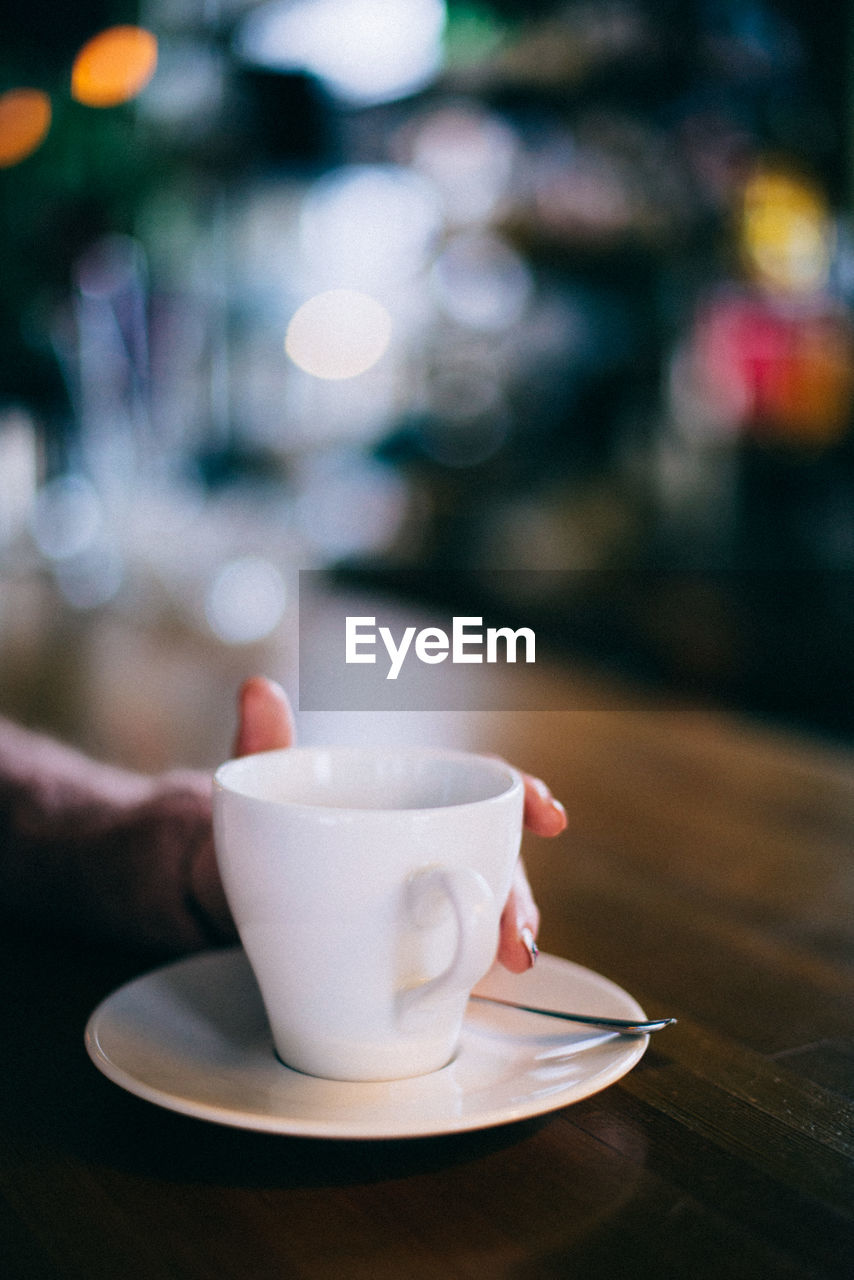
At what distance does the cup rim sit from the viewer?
30 cm

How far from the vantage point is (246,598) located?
6.27 ft

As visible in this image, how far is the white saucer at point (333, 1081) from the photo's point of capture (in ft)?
0.91

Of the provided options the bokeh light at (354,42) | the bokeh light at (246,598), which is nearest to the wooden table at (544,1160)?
the bokeh light at (246,598)

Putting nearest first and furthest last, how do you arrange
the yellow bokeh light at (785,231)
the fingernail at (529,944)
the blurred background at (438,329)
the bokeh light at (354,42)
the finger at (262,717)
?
1. the fingernail at (529,944)
2. the finger at (262,717)
3. the blurred background at (438,329)
4. the yellow bokeh light at (785,231)
5. the bokeh light at (354,42)

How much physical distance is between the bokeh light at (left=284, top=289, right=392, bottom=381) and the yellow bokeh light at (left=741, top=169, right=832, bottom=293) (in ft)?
4.51

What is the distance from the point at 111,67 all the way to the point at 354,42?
123cm

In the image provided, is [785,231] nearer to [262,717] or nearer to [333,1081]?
[262,717]

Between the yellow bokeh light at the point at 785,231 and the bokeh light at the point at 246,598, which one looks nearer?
the bokeh light at the point at 246,598

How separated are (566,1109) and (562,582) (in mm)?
2516

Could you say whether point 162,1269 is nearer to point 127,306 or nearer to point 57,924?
point 57,924

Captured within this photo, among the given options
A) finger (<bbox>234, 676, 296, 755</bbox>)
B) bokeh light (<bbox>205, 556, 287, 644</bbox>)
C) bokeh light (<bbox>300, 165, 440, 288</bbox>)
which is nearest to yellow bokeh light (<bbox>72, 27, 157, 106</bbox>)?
bokeh light (<bbox>205, 556, 287, 644</bbox>)

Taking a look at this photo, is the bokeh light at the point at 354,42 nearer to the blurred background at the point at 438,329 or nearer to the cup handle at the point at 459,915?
the blurred background at the point at 438,329

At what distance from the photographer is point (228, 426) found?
12.1 feet

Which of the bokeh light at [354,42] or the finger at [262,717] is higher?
the bokeh light at [354,42]
